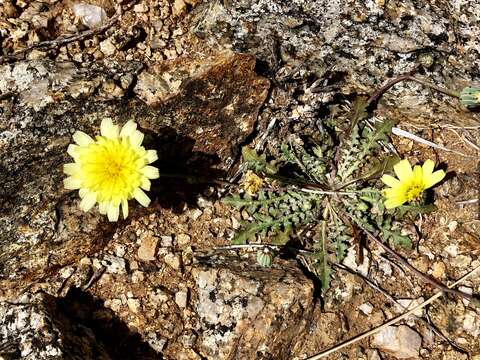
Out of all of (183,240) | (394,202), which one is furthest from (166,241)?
(394,202)

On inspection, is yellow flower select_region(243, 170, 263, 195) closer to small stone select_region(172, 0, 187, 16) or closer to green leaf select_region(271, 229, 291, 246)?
green leaf select_region(271, 229, 291, 246)

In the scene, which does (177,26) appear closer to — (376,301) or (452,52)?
(452,52)

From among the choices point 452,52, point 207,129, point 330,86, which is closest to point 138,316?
point 207,129

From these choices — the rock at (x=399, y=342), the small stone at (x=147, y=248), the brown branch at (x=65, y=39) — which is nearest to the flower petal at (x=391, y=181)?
the rock at (x=399, y=342)

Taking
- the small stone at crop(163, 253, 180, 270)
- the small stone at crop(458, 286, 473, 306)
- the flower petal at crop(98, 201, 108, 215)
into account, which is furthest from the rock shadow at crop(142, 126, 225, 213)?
the small stone at crop(458, 286, 473, 306)

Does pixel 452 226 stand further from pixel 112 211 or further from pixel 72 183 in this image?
pixel 72 183

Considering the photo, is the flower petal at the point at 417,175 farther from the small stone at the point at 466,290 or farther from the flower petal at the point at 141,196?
the flower petal at the point at 141,196
